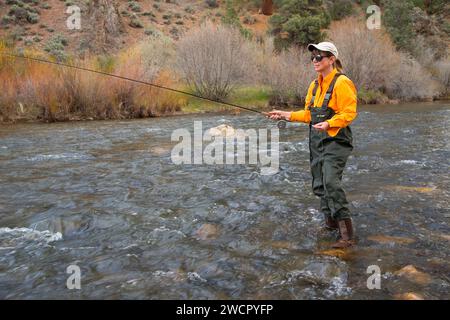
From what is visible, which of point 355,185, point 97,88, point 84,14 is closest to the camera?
point 355,185

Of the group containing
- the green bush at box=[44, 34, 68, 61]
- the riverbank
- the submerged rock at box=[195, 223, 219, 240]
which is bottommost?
the riverbank

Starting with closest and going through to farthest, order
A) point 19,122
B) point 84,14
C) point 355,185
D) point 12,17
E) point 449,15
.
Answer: point 355,185
point 19,122
point 12,17
point 84,14
point 449,15

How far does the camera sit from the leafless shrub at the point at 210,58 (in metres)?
24.0

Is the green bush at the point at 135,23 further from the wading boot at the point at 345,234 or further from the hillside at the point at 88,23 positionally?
the wading boot at the point at 345,234

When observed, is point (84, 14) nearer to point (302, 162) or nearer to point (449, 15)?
point (302, 162)

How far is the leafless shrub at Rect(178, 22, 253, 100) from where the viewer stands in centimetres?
2397

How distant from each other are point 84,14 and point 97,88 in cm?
2770

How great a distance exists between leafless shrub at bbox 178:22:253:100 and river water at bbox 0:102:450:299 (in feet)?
48.6

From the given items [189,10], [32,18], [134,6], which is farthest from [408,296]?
[189,10]

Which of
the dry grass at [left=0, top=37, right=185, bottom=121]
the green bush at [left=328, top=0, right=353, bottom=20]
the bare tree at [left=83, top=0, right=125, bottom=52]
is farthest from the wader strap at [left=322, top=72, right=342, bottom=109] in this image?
the green bush at [left=328, top=0, right=353, bottom=20]

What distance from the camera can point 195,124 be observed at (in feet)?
55.5

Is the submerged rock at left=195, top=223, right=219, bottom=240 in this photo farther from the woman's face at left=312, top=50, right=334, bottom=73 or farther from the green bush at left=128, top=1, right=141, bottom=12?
the green bush at left=128, top=1, right=141, bottom=12

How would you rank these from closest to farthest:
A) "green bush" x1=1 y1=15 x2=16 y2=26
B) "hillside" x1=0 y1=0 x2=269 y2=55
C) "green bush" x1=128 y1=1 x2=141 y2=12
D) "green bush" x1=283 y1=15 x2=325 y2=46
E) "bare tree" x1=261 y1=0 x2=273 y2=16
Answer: "green bush" x1=283 y1=15 x2=325 y2=46 < "hillside" x1=0 y1=0 x2=269 y2=55 < "green bush" x1=1 y1=15 x2=16 y2=26 < "green bush" x1=128 y1=1 x2=141 y2=12 < "bare tree" x1=261 y1=0 x2=273 y2=16
